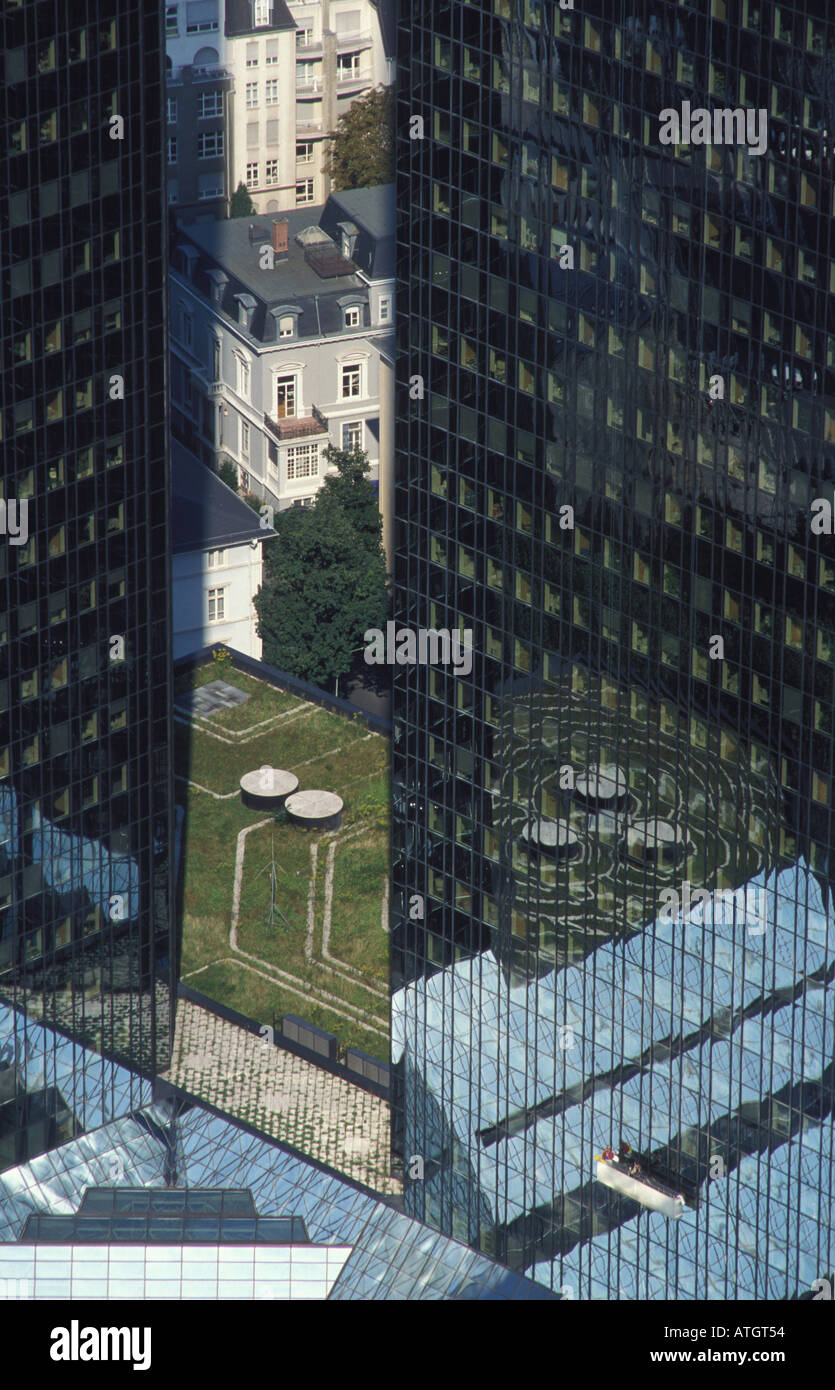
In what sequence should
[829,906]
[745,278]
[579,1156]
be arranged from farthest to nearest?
[579,1156] < [829,906] < [745,278]

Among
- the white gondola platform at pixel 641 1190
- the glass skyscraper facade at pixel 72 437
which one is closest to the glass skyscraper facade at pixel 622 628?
the white gondola platform at pixel 641 1190

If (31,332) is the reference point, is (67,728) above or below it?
below

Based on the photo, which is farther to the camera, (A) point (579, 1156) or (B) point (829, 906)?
(A) point (579, 1156)

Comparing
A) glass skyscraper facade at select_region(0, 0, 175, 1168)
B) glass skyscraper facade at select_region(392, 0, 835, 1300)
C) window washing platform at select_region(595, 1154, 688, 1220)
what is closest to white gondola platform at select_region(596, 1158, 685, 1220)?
window washing platform at select_region(595, 1154, 688, 1220)

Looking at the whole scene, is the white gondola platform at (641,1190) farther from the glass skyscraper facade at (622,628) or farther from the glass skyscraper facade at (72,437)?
the glass skyscraper facade at (72,437)

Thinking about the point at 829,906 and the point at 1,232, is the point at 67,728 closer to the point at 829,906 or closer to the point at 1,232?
the point at 1,232

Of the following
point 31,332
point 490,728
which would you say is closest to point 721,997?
point 490,728

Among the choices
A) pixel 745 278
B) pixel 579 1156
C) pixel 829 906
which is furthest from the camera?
pixel 579 1156
